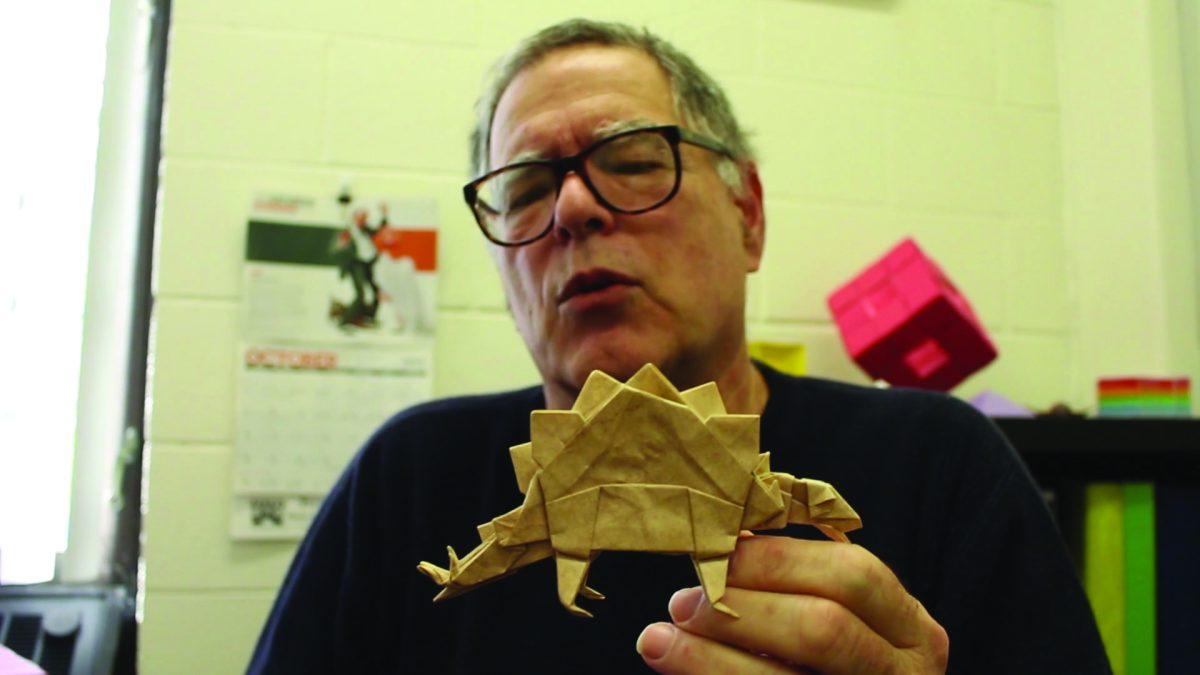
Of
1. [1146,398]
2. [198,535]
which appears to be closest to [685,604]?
[198,535]

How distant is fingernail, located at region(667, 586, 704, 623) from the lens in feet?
1.85

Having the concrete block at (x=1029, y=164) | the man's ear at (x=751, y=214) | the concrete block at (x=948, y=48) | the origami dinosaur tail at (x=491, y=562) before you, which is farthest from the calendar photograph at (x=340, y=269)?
the concrete block at (x=1029, y=164)

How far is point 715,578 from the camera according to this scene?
539mm

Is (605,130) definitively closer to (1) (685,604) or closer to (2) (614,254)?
(2) (614,254)

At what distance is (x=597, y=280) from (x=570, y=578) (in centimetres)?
34

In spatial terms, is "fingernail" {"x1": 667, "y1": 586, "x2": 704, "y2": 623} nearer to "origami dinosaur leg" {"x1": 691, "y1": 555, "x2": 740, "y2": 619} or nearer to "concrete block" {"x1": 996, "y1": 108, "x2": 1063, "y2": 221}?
"origami dinosaur leg" {"x1": 691, "y1": 555, "x2": 740, "y2": 619}

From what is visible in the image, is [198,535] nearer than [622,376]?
No

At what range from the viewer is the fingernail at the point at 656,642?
557 mm

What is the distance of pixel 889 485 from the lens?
0.87m

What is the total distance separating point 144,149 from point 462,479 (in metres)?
0.81

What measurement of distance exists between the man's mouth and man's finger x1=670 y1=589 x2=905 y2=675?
338mm

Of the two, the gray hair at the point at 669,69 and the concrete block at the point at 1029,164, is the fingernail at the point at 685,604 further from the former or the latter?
the concrete block at the point at 1029,164

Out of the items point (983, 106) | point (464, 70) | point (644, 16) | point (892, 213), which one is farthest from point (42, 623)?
point (983, 106)

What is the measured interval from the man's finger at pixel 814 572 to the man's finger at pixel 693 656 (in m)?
0.04
